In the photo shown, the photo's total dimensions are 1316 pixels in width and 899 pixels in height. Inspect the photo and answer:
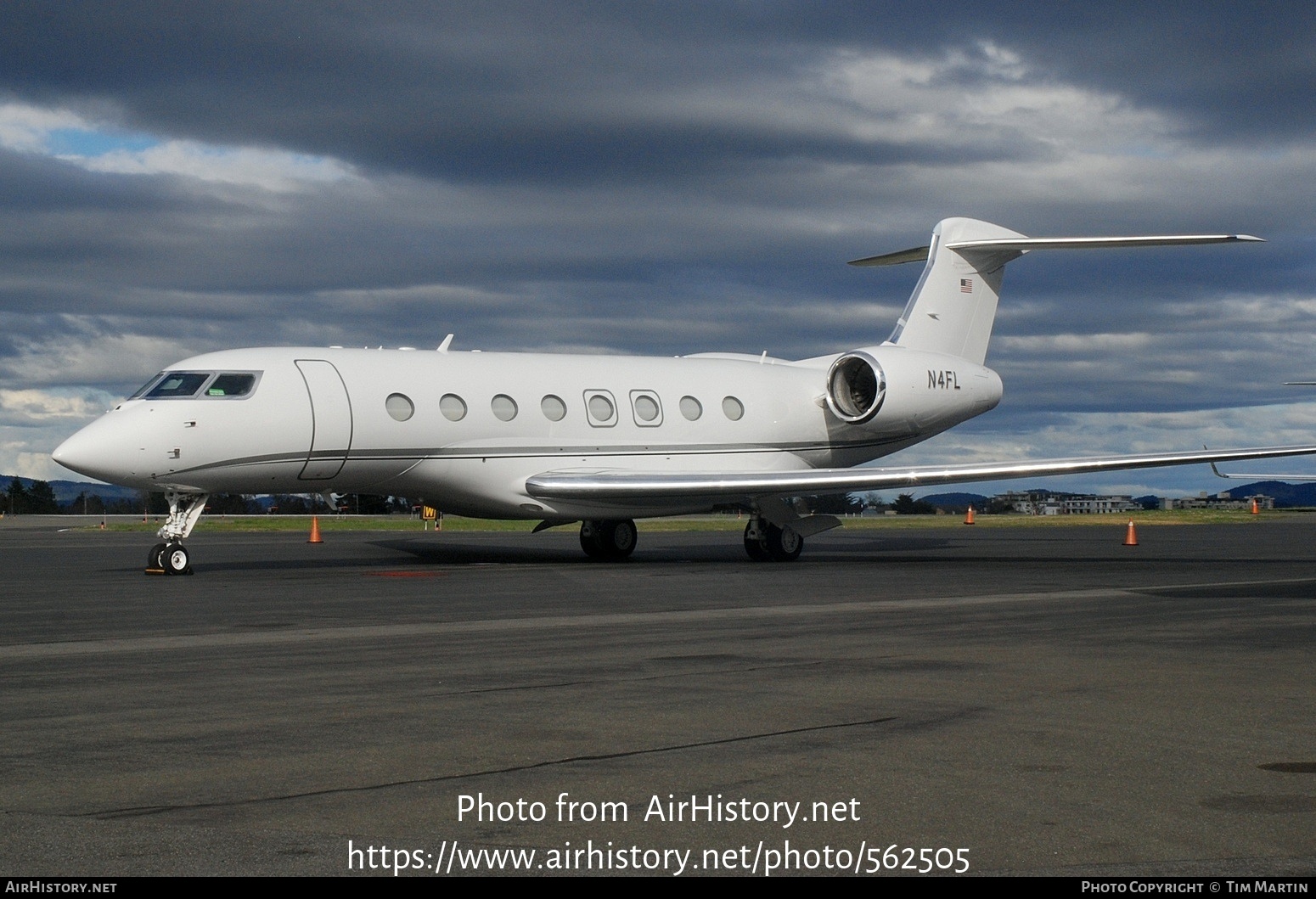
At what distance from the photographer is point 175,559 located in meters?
19.3

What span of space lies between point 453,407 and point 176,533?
4.62 meters

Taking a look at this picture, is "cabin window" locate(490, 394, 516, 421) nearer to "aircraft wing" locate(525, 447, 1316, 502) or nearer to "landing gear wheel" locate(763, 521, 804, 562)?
"aircraft wing" locate(525, 447, 1316, 502)

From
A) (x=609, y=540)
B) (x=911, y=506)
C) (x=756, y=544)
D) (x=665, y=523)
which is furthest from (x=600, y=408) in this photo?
(x=911, y=506)

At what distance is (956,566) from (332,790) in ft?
56.4

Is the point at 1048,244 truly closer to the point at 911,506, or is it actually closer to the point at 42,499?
the point at 911,506

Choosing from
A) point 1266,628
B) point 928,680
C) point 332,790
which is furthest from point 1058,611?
point 332,790

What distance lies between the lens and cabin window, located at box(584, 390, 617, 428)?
23.6 m

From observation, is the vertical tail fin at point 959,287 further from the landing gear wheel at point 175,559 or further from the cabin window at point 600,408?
the landing gear wheel at point 175,559

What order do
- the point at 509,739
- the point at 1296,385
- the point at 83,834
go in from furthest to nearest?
the point at 1296,385 < the point at 509,739 < the point at 83,834

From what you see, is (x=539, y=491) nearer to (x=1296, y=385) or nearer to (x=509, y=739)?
(x=509, y=739)

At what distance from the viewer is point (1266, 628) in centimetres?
1195

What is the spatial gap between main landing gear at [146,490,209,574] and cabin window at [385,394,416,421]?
2960 mm

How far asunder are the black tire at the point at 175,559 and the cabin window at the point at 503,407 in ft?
17.4

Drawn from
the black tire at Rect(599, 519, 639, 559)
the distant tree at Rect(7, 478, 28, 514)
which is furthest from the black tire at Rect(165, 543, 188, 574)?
the distant tree at Rect(7, 478, 28, 514)
